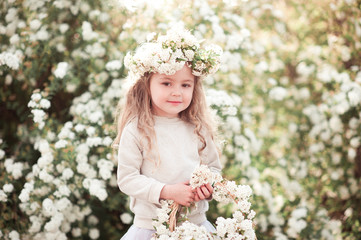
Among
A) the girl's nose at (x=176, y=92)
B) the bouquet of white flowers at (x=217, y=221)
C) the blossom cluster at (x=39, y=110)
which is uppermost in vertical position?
the girl's nose at (x=176, y=92)

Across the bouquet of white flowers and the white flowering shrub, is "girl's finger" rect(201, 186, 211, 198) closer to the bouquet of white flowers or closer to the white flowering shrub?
the bouquet of white flowers

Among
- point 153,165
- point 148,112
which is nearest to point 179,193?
point 153,165

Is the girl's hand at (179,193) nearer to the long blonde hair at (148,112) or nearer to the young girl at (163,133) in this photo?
the young girl at (163,133)

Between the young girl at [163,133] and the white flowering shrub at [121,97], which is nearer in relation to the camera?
the young girl at [163,133]

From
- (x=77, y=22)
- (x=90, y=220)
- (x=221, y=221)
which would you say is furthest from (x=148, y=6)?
(x=221, y=221)

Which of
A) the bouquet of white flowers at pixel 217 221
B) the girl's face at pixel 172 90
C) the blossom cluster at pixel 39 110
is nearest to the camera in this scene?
the bouquet of white flowers at pixel 217 221

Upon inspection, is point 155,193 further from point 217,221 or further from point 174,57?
point 174,57

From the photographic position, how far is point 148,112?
1771 millimetres

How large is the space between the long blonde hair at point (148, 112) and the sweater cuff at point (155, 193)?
21cm

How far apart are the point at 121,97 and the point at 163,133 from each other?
985mm

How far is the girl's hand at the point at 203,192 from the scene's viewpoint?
1.55 metres

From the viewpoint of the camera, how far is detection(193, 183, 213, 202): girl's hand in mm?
1551

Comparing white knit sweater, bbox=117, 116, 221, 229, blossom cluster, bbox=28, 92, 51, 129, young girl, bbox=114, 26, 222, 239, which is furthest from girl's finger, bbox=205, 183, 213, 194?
blossom cluster, bbox=28, 92, 51, 129

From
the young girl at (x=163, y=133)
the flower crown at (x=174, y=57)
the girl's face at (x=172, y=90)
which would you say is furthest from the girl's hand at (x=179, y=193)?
the flower crown at (x=174, y=57)
